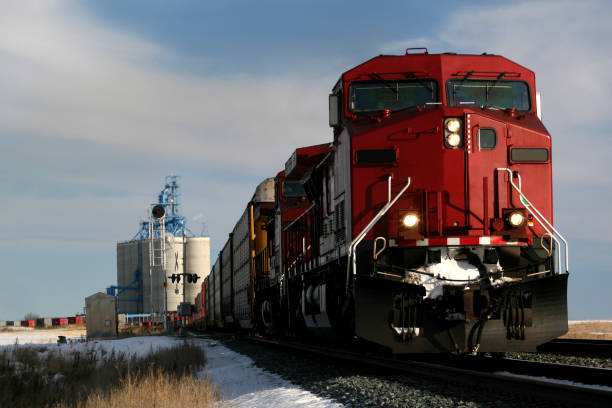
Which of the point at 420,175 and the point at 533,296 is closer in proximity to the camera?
the point at 533,296

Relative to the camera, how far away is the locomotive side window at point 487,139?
1027 cm

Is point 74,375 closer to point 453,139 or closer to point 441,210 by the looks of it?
point 441,210

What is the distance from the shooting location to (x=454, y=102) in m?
10.5

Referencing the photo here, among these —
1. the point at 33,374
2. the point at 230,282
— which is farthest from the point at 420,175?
the point at 230,282

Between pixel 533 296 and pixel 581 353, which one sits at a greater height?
pixel 533 296

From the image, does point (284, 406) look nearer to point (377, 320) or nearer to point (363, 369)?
point (377, 320)

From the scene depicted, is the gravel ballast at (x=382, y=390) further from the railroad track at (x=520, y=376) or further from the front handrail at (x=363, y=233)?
the front handrail at (x=363, y=233)

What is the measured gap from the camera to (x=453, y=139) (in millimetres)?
10250

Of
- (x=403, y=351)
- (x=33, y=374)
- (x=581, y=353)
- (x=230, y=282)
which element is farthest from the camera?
(x=230, y=282)

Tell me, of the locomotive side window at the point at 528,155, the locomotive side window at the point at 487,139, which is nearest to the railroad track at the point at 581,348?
the locomotive side window at the point at 528,155

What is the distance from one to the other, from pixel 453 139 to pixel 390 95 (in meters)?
1.20

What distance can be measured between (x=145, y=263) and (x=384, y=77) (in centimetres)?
7228

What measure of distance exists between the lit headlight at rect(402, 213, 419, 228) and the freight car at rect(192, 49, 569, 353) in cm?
2

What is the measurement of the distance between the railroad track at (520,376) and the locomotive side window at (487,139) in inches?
117
